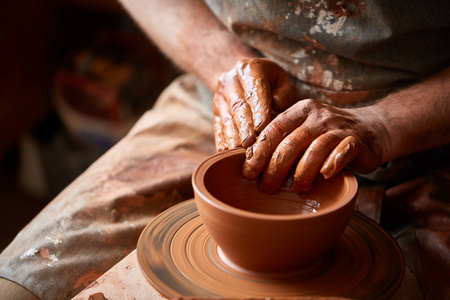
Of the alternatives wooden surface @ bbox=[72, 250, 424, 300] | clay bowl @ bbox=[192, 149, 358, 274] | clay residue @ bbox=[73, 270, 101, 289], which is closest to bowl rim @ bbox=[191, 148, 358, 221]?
clay bowl @ bbox=[192, 149, 358, 274]

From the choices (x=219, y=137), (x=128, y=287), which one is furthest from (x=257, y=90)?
(x=128, y=287)

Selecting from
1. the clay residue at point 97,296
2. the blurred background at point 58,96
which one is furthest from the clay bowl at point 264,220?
the blurred background at point 58,96

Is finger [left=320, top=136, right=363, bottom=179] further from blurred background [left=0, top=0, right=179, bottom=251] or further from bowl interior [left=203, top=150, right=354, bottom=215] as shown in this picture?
blurred background [left=0, top=0, right=179, bottom=251]

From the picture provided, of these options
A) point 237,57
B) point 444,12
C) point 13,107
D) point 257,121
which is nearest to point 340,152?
point 257,121

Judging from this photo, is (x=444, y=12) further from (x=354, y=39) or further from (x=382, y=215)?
(x=382, y=215)

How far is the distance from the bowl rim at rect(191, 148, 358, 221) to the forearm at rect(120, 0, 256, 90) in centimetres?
59

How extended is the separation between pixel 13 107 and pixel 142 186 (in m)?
1.97

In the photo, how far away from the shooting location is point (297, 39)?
1.41 meters

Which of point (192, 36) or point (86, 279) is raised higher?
point (192, 36)

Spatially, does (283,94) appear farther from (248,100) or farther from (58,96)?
(58,96)

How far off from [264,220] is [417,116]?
0.65m

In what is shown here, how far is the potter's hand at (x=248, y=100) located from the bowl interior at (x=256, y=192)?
0.07 meters

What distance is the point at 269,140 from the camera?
1074mm

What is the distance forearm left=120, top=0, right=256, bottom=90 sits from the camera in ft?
5.43
